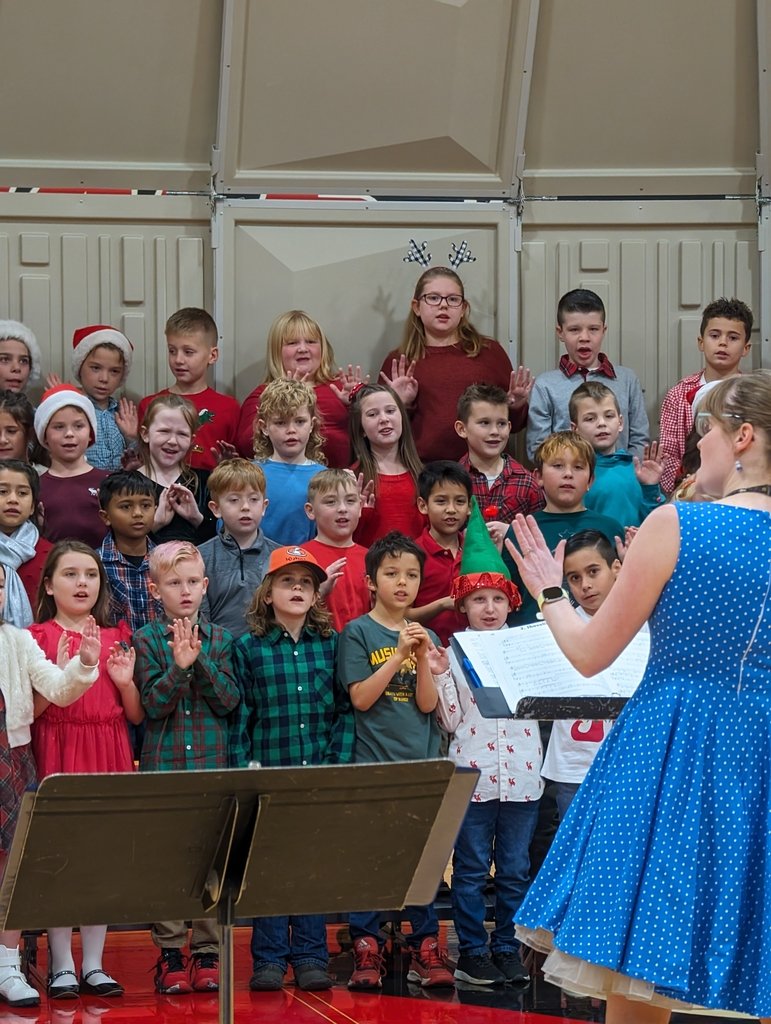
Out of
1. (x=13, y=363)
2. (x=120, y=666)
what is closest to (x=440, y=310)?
(x=13, y=363)

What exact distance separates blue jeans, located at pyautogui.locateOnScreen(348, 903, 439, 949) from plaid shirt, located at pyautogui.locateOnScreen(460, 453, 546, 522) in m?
1.87

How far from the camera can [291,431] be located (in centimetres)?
648

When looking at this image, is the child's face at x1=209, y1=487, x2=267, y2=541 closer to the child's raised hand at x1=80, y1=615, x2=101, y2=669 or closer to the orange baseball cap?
the orange baseball cap

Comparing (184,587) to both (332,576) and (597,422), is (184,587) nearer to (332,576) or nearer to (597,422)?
(332,576)

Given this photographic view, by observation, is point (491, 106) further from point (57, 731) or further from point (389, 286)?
point (57, 731)

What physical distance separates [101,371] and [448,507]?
1.97 m

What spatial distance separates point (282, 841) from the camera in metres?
2.98

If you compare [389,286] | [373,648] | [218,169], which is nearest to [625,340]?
[389,286]

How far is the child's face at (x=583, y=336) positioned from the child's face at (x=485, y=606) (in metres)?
1.96

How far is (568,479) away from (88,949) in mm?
2692

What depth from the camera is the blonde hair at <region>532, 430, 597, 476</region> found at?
6340 millimetres

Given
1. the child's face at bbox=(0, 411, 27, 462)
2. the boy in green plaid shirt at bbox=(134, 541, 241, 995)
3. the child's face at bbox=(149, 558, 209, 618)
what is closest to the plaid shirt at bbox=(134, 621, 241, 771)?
the boy in green plaid shirt at bbox=(134, 541, 241, 995)

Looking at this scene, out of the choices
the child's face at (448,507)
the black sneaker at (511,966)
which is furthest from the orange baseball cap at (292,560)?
the black sneaker at (511,966)

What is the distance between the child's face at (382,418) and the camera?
6.73 m
